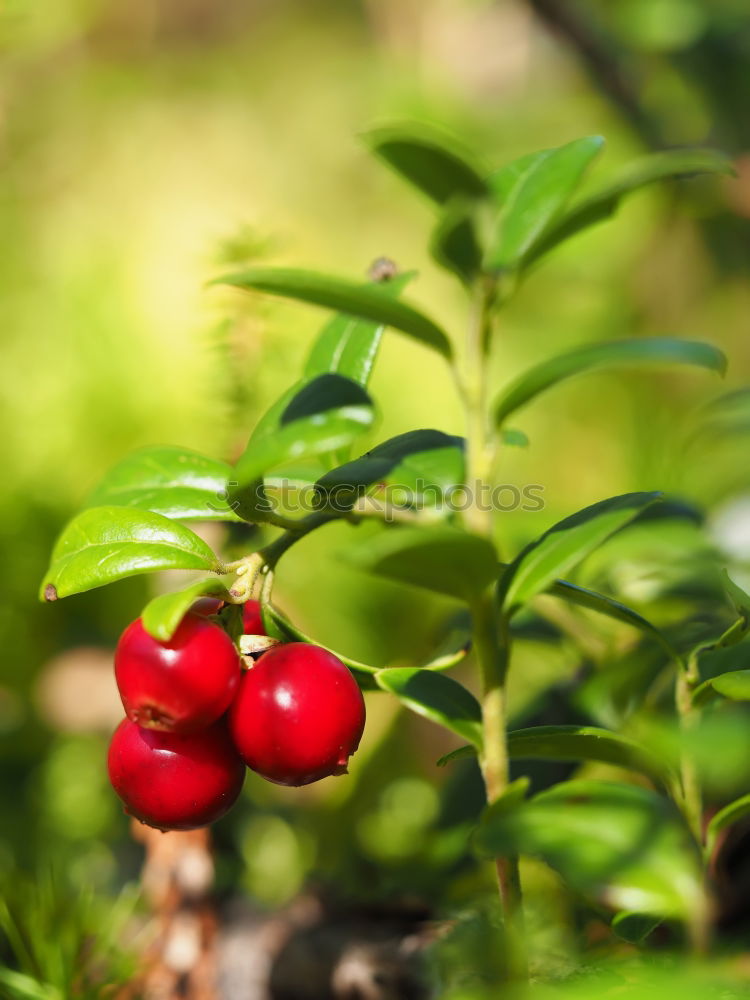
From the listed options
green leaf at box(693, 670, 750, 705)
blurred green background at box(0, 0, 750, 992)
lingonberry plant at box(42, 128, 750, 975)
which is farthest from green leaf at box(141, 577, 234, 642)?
blurred green background at box(0, 0, 750, 992)

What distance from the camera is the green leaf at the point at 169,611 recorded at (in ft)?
1.17

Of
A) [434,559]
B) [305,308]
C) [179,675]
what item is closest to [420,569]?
[434,559]

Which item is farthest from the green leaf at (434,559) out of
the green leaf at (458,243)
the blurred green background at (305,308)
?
the blurred green background at (305,308)

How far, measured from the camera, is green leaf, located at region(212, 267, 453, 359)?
1.14 ft

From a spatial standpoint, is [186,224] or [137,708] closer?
[137,708]

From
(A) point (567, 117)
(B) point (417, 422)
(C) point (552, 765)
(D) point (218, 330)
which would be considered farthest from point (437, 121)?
(C) point (552, 765)

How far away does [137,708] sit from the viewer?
404 mm

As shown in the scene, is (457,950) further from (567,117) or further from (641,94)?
(567,117)

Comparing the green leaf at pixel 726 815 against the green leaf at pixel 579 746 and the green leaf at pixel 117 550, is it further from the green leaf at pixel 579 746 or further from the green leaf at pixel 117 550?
the green leaf at pixel 117 550

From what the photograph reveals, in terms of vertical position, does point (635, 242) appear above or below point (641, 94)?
below

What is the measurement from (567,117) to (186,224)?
0.76m

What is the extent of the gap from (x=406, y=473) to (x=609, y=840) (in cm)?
15

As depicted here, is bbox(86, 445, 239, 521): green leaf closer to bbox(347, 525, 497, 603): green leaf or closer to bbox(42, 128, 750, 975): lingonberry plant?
bbox(42, 128, 750, 975): lingonberry plant

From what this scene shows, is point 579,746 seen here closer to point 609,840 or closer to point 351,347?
point 609,840
